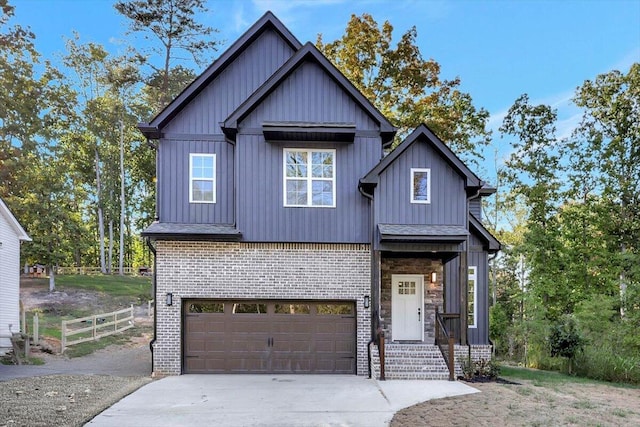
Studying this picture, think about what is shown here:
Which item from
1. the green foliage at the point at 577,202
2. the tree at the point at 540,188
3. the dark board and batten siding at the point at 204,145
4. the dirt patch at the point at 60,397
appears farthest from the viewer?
the tree at the point at 540,188

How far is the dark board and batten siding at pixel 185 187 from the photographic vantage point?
41.5 ft

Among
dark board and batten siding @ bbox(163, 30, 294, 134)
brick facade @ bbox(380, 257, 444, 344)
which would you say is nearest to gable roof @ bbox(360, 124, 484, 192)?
brick facade @ bbox(380, 257, 444, 344)

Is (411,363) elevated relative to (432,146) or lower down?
lower down

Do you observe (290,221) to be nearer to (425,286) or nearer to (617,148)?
(425,286)

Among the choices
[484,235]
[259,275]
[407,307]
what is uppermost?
[484,235]

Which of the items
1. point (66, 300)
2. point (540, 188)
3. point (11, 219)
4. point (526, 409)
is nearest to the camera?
point (526, 409)

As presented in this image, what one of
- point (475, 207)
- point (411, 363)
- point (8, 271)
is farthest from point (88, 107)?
point (411, 363)

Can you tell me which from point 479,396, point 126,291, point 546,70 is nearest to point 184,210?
point 479,396

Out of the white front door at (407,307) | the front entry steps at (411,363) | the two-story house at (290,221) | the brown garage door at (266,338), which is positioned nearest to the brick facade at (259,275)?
the two-story house at (290,221)

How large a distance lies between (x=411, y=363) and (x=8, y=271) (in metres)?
14.6

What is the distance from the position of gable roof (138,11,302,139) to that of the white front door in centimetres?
817

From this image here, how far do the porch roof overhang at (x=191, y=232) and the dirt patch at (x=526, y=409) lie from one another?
6.45m

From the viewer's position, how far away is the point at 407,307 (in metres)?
13.8

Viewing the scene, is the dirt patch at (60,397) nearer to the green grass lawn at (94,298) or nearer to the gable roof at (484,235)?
the green grass lawn at (94,298)
